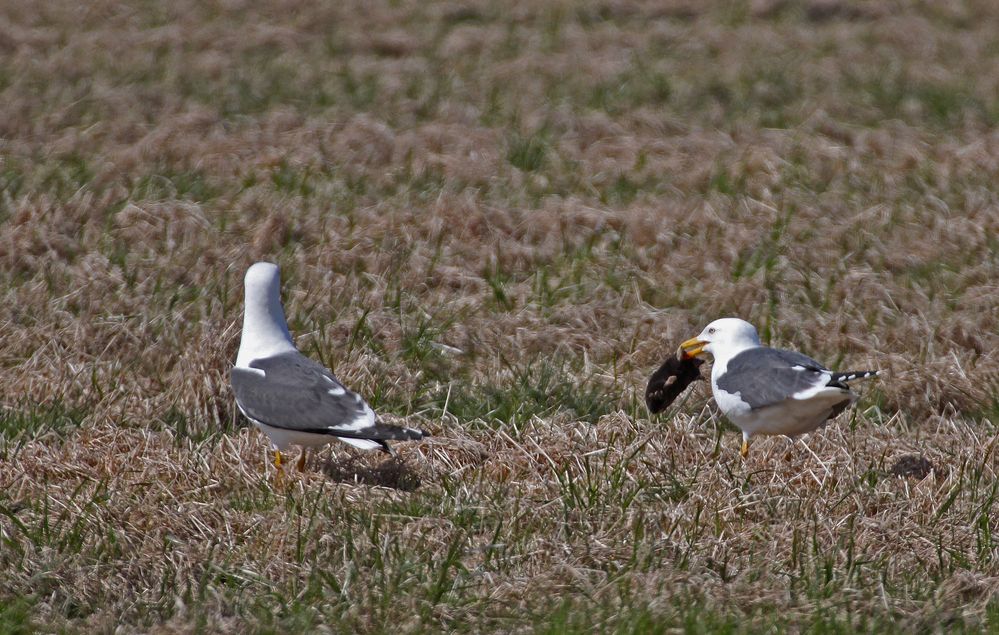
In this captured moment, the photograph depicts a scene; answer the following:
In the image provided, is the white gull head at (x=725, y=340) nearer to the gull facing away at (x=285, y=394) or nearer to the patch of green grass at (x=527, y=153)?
the gull facing away at (x=285, y=394)

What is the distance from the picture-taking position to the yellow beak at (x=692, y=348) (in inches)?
272

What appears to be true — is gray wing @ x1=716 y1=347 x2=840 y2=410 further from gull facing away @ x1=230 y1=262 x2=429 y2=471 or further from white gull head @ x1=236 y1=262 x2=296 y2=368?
white gull head @ x1=236 y1=262 x2=296 y2=368

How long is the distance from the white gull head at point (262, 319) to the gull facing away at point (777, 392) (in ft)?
6.74

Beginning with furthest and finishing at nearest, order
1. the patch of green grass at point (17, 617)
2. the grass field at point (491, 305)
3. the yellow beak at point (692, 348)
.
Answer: the yellow beak at point (692, 348), the grass field at point (491, 305), the patch of green grass at point (17, 617)

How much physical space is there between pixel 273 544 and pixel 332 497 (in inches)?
18.3

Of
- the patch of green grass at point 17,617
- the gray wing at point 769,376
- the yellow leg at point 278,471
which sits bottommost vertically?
the yellow leg at point 278,471

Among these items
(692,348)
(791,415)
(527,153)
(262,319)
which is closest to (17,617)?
(262,319)

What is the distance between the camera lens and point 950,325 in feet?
25.7

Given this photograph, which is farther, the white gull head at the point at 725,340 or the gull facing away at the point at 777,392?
the white gull head at the point at 725,340

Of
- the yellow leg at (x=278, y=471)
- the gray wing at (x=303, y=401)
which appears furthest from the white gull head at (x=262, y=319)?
the yellow leg at (x=278, y=471)

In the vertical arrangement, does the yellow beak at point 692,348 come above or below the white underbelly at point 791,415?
below

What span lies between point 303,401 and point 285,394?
0.39 feet

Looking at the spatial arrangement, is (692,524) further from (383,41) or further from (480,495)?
(383,41)

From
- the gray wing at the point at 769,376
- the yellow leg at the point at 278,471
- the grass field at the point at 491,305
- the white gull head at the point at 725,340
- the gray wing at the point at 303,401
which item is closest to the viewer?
the grass field at the point at 491,305
